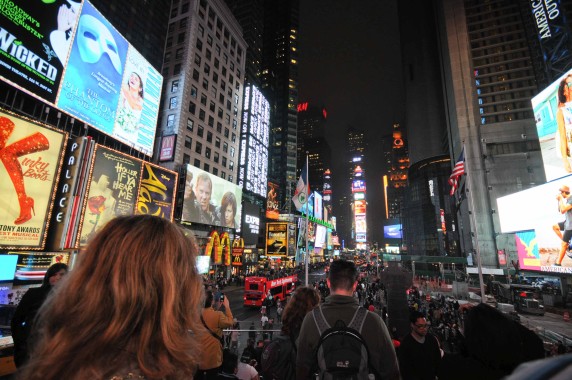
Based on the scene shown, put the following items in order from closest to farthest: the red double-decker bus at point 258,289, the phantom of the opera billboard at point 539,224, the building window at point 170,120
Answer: the phantom of the opera billboard at point 539,224
the red double-decker bus at point 258,289
the building window at point 170,120

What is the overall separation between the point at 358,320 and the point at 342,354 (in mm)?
409

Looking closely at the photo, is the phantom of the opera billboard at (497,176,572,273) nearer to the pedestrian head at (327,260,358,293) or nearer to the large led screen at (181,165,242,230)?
the pedestrian head at (327,260,358,293)

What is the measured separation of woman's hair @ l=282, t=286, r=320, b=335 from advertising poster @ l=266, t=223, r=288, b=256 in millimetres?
54547

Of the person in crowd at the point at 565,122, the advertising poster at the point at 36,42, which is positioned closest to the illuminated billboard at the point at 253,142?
the advertising poster at the point at 36,42

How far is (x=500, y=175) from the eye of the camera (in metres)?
48.2

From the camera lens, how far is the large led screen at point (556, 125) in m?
24.7

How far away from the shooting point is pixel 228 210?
4644cm

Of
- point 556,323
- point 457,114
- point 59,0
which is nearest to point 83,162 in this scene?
point 59,0

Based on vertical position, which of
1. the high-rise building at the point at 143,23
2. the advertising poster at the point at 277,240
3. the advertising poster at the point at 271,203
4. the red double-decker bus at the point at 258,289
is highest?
the high-rise building at the point at 143,23

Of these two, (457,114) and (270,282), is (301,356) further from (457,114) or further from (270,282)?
(457,114)

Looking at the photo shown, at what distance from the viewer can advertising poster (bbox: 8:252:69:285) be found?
19.8 meters

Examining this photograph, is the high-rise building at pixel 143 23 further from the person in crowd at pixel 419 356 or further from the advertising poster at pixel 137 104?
the person in crowd at pixel 419 356

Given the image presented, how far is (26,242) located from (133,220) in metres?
24.5

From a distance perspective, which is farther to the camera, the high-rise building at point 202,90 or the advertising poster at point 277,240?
the advertising poster at point 277,240
